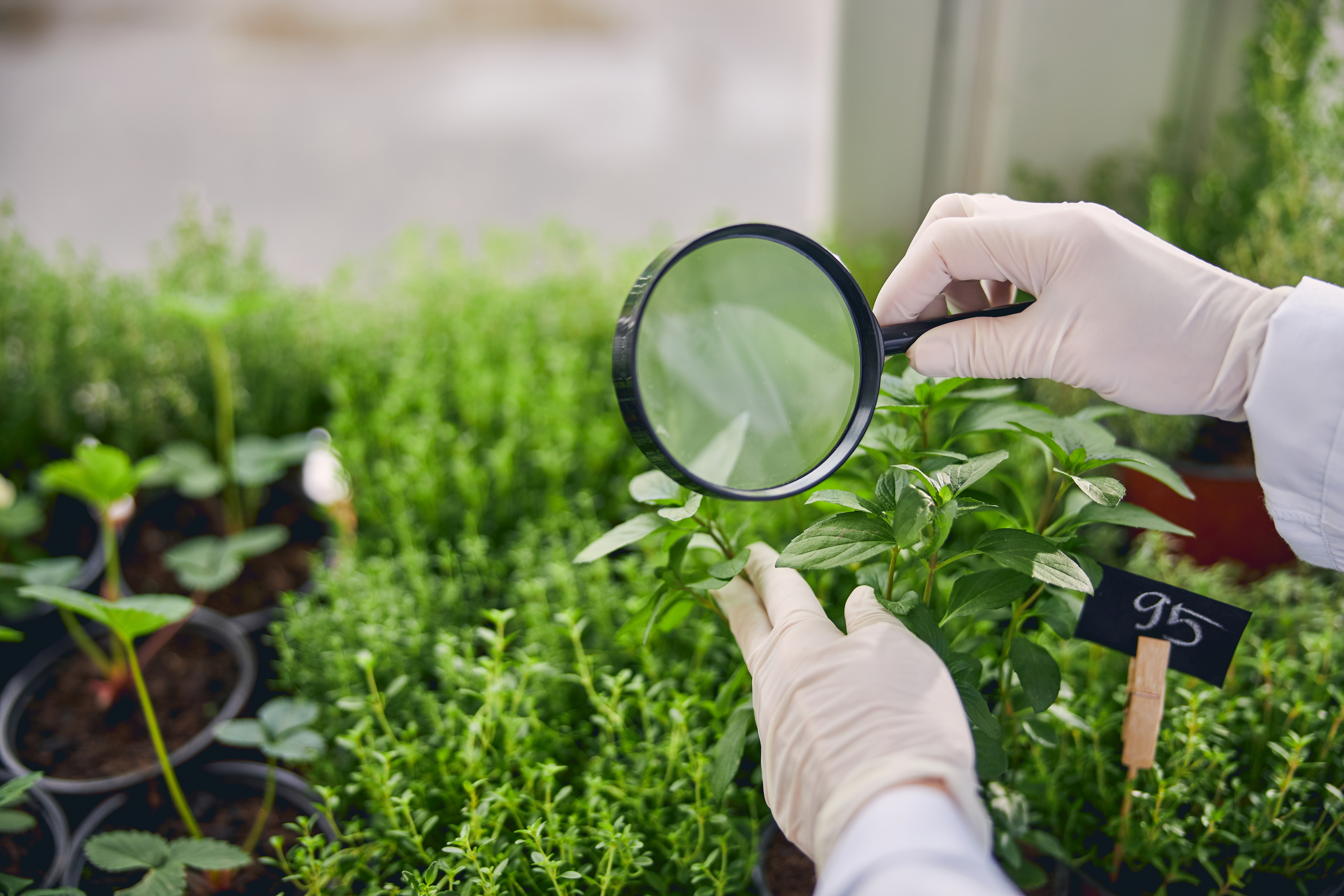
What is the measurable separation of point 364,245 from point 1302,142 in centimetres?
241

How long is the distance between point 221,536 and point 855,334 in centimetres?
146

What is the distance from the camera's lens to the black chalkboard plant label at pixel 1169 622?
0.75 metres

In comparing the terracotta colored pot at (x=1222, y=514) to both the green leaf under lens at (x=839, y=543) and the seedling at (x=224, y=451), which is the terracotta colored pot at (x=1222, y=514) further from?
the seedling at (x=224, y=451)

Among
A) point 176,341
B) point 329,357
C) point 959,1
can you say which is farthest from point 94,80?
point 959,1

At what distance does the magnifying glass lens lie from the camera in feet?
2.45

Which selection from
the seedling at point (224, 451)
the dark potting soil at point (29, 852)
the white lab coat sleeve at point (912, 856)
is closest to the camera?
the white lab coat sleeve at point (912, 856)

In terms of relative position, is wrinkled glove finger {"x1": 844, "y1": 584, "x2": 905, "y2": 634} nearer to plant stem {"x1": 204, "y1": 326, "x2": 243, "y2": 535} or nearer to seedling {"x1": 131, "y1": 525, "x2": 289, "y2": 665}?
seedling {"x1": 131, "y1": 525, "x2": 289, "y2": 665}

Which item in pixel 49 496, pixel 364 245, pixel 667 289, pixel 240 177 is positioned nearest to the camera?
pixel 667 289

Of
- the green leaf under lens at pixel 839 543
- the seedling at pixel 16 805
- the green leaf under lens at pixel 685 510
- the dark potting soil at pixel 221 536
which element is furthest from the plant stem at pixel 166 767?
the green leaf under lens at pixel 839 543

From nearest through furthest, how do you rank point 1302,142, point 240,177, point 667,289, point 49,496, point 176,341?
point 667,289, point 1302,142, point 49,496, point 176,341, point 240,177

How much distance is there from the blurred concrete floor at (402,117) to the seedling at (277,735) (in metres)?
1.55

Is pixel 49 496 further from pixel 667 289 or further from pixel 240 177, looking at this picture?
pixel 667 289

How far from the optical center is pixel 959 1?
193 centimetres

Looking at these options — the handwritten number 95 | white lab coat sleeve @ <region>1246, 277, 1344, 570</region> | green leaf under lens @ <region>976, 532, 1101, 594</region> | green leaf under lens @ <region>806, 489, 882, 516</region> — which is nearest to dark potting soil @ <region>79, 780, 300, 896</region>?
green leaf under lens @ <region>806, 489, 882, 516</region>
